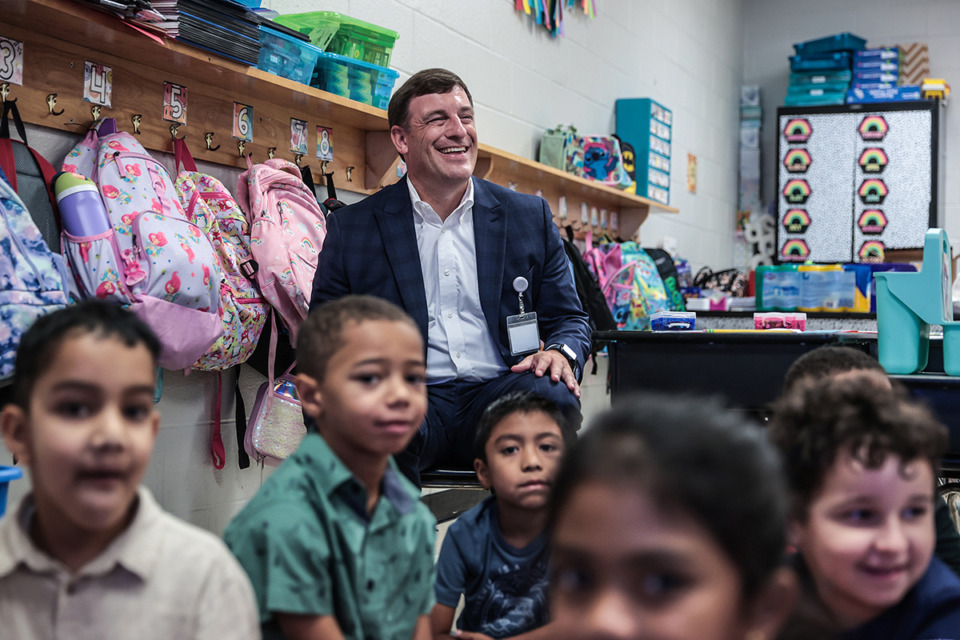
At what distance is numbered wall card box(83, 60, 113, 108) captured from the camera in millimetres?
2340

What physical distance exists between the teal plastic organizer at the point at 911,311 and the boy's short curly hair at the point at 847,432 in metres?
1.37

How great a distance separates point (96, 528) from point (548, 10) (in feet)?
13.5

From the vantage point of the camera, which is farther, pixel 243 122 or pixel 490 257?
pixel 243 122

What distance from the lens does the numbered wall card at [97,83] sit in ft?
7.68

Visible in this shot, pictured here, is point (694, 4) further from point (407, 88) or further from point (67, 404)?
point (67, 404)

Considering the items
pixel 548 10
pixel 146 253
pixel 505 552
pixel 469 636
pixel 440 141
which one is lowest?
pixel 469 636

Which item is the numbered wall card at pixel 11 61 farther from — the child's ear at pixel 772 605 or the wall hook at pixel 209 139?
the child's ear at pixel 772 605

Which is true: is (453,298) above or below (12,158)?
below

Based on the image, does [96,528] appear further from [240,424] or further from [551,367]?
[240,424]

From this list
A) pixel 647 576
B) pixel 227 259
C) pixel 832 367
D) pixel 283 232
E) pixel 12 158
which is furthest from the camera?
pixel 283 232

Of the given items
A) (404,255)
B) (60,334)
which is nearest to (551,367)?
(404,255)

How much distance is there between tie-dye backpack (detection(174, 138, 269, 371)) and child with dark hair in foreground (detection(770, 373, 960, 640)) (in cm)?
168

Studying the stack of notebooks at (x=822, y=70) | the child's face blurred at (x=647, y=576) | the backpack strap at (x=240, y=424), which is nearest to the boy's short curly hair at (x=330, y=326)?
the child's face blurred at (x=647, y=576)

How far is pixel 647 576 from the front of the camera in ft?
2.41
